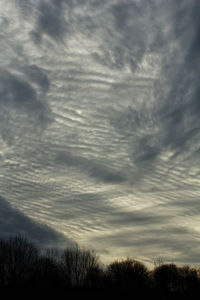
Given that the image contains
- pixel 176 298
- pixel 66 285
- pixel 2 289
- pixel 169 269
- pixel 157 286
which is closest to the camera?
pixel 2 289

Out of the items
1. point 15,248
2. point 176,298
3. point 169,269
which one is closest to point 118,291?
point 176,298

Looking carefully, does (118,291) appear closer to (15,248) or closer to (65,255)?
(65,255)

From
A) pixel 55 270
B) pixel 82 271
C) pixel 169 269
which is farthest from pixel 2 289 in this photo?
pixel 169 269

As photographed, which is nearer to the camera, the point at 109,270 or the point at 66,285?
the point at 66,285

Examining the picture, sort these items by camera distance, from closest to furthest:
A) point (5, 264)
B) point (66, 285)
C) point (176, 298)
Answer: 1. point (5, 264)
2. point (66, 285)
3. point (176, 298)

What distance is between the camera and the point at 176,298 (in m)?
82.2

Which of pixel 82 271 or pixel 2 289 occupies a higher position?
pixel 82 271

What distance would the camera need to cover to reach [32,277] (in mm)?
73250

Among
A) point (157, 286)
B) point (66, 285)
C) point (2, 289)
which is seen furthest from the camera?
point (157, 286)

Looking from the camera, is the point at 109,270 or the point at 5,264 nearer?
the point at 5,264

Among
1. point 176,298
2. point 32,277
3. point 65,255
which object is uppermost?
point 65,255

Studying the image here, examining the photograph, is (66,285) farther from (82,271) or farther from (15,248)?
(15,248)

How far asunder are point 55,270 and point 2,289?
16147 mm

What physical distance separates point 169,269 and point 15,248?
51.4m
